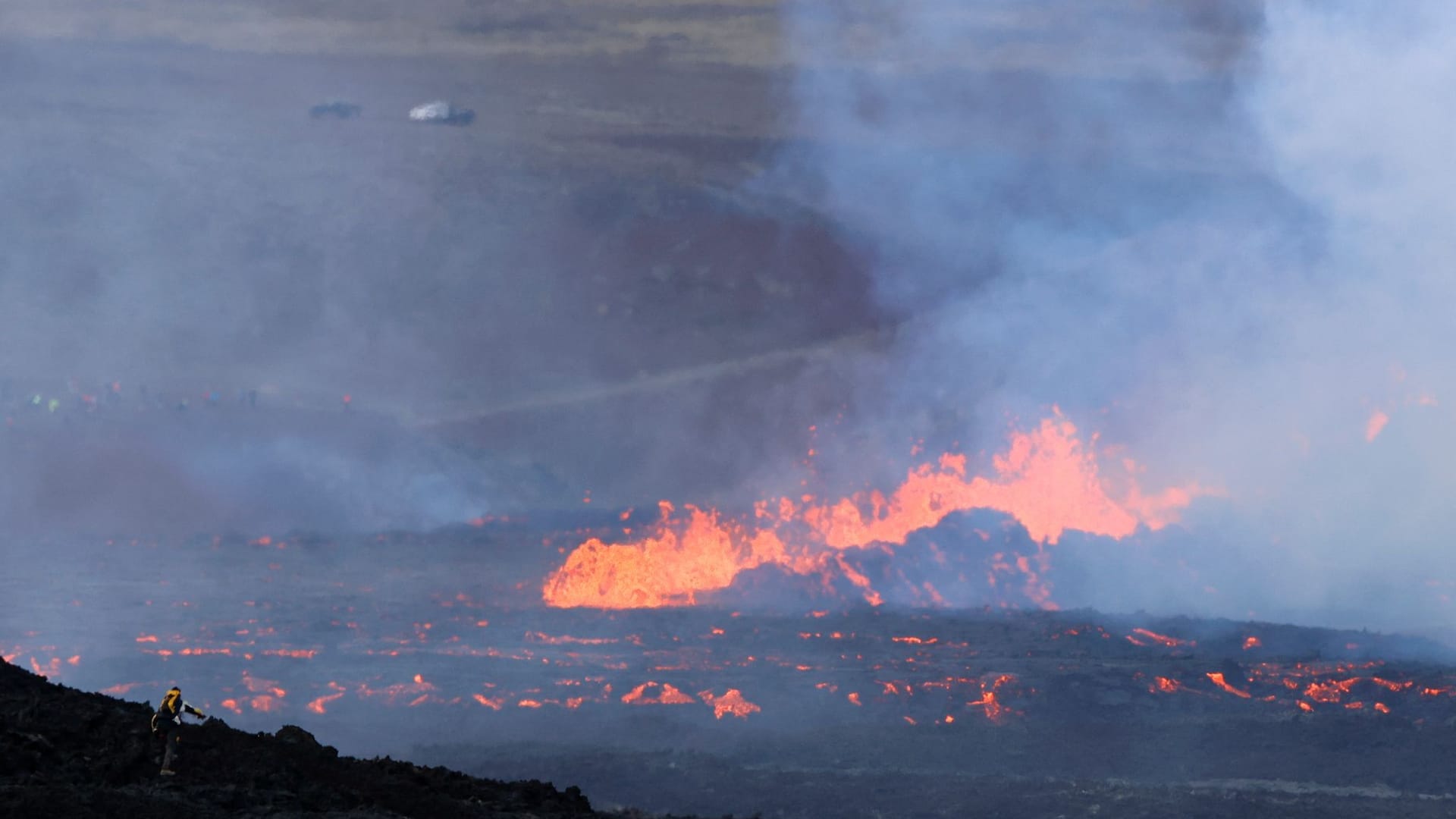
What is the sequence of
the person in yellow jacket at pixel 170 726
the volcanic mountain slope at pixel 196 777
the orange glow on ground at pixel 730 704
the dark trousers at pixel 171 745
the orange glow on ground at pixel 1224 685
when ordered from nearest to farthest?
the volcanic mountain slope at pixel 196 777
the person in yellow jacket at pixel 170 726
the dark trousers at pixel 171 745
the orange glow on ground at pixel 730 704
the orange glow on ground at pixel 1224 685

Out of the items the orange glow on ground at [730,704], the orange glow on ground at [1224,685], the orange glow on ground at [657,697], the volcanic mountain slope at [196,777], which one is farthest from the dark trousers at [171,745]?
the orange glow on ground at [1224,685]

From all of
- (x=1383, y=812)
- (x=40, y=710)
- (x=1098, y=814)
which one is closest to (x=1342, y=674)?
(x=1383, y=812)

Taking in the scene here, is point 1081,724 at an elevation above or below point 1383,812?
above

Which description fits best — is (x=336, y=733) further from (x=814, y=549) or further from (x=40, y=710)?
(x=814, y=549)

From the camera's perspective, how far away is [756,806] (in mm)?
38250

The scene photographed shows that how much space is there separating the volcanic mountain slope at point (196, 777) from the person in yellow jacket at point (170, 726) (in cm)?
20

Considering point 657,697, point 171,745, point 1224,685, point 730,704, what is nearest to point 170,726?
point 171,745

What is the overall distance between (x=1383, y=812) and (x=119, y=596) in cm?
6677

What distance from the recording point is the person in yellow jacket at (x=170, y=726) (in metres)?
21.6

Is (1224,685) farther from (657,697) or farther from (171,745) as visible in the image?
(171,745)

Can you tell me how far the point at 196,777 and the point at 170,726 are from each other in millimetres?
859

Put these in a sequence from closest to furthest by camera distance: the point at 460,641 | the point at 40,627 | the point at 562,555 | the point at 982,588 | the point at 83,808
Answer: the point at 83,808 < the point at 460,641 < the point at 40,627 < the point at 982,588 < the point at 562,555

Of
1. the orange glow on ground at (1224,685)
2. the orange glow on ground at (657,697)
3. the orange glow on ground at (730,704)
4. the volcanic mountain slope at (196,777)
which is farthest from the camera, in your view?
the orange glow on ground at (1224,685)

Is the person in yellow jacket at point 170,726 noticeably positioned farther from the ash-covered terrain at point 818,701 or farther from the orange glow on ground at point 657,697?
the orange glow on ground at point 657,697
